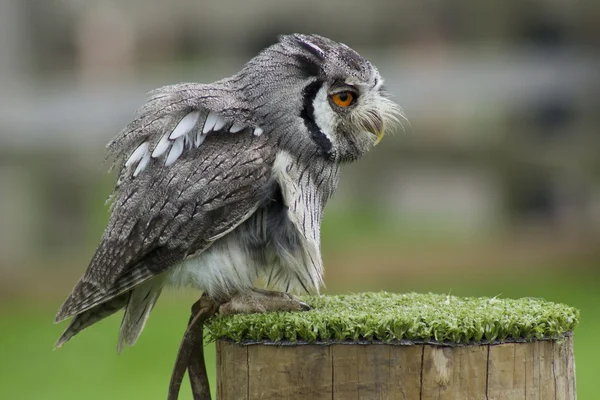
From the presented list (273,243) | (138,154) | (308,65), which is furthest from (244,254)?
(308,65)

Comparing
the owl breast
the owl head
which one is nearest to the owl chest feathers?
the owl breast

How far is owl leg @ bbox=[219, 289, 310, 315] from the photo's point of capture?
4043 millimetres

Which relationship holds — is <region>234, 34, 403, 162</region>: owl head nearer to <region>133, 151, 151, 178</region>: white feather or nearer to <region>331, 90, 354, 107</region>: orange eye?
<region>331, 90, 354, 107</region>: orange eye

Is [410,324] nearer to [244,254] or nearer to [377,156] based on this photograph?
[244,254]

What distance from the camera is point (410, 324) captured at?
11.2 ft

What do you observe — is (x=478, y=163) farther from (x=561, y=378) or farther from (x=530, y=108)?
(x=561, y=378)

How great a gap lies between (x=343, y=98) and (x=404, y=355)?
1.43 meters

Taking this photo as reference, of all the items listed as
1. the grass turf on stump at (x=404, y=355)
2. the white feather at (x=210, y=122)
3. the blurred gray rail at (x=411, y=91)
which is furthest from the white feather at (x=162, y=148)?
the blurred gray rail at (x=411, y=91)

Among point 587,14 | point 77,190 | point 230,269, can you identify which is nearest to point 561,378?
point 230,269

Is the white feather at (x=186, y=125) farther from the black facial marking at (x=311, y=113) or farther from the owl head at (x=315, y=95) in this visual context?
the black facial marking at (x=311, y=113)

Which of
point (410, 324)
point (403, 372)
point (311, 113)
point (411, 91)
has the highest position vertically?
point (411, 91)

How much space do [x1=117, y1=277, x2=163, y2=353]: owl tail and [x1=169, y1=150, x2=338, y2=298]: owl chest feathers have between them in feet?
0.77

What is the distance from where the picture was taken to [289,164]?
430cm

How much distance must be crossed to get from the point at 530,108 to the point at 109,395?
716 centimetres
